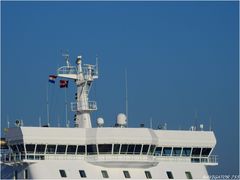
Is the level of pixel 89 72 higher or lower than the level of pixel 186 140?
higher

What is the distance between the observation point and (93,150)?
235ft

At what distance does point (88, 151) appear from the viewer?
7194 cm

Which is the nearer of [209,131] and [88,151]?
[88,151]

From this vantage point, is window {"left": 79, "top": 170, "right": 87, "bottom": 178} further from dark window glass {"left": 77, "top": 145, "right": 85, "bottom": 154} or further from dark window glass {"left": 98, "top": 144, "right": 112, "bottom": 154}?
dark window glass {"left": 98, "top": 144, "right": 112, "bottom": 154}

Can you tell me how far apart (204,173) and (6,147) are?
1655 cm

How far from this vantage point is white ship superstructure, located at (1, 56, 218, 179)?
7056 cm

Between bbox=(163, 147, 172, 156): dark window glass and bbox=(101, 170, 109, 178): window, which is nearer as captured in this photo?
bbox=(101, 170, 109, 178): window

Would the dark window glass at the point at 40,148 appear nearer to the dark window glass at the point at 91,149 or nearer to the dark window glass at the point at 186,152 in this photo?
the dark window glass at the point at 91,149

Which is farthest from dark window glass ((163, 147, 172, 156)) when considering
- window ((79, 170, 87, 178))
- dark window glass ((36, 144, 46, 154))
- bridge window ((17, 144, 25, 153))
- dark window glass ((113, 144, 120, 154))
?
bridge window ((17, 144, 25, 153))

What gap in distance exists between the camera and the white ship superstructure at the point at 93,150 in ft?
232

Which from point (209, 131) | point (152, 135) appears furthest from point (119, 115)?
point (209, 131)

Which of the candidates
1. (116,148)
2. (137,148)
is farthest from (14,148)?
(137,148)

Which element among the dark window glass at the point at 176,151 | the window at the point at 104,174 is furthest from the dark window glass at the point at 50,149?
the dark window glass at the point at 176,151

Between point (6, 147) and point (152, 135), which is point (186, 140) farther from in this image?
point (6, 147)
